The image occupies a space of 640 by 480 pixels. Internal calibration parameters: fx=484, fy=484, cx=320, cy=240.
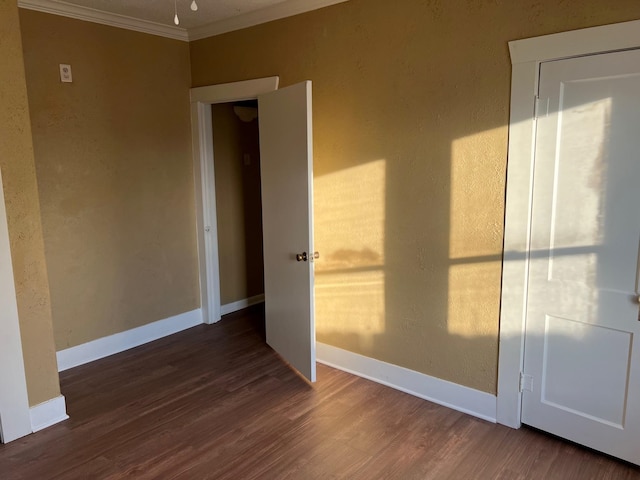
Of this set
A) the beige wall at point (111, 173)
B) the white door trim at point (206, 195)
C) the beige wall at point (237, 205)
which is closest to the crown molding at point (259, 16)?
the beige wall at point (111, 173)

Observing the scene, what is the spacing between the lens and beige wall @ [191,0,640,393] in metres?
2.54

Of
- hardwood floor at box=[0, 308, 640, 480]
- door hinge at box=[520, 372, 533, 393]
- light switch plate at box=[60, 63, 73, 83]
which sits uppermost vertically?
light switch plate at box=[60, 63, 73, 83]

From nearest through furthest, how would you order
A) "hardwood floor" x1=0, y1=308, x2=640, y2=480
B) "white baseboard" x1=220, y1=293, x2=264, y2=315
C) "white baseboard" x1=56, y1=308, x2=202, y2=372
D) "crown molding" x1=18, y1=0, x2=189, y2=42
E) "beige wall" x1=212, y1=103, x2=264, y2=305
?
"hardwood floor" x1=0, y1=308, x2=640, y2=480, "crown molding" x1=18, y1=0, x2=189, y2=42, "white baseboard" x1=56, y1=308, x2=202, y2=372, "beige wall" x1=212, y1=103, x2=264, y2=305, "white baseboard" x1=220, y1=293, x2=264, y2=315

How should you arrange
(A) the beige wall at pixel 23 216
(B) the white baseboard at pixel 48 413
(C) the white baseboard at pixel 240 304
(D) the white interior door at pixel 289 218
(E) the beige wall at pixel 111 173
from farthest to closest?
(C) the white baseboard at pixel 240 304 < (E) the beige wall at pixel 111 173 < (D) the white interior door at pixel 289 218 < (B) the white baseboard at pixel 48 413 < (A) the beige wall at pixel 23 216

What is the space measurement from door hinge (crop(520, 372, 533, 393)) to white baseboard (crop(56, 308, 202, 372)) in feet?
9.37

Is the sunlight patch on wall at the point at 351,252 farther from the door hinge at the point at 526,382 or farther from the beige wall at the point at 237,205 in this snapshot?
the beige wall at the point at 237,205

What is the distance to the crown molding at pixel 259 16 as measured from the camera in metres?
3.17

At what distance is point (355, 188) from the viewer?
3.17 m

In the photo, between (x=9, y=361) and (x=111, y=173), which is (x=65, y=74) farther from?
(x=9, y=361)

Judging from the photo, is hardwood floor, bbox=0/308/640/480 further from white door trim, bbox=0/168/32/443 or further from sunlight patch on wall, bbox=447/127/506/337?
sunlight patch on wall, bbox=447/127/506/337

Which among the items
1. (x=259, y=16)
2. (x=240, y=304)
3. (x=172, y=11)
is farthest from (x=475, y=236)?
(x=240, y=304)

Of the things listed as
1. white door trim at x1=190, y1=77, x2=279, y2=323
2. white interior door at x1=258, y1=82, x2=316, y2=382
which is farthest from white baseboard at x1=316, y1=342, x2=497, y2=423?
white door trim at x1=190, y1=77, x2=279, y2=323

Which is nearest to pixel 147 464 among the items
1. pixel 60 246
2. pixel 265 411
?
pixel 265 411

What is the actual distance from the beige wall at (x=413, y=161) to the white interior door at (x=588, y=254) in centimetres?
21
